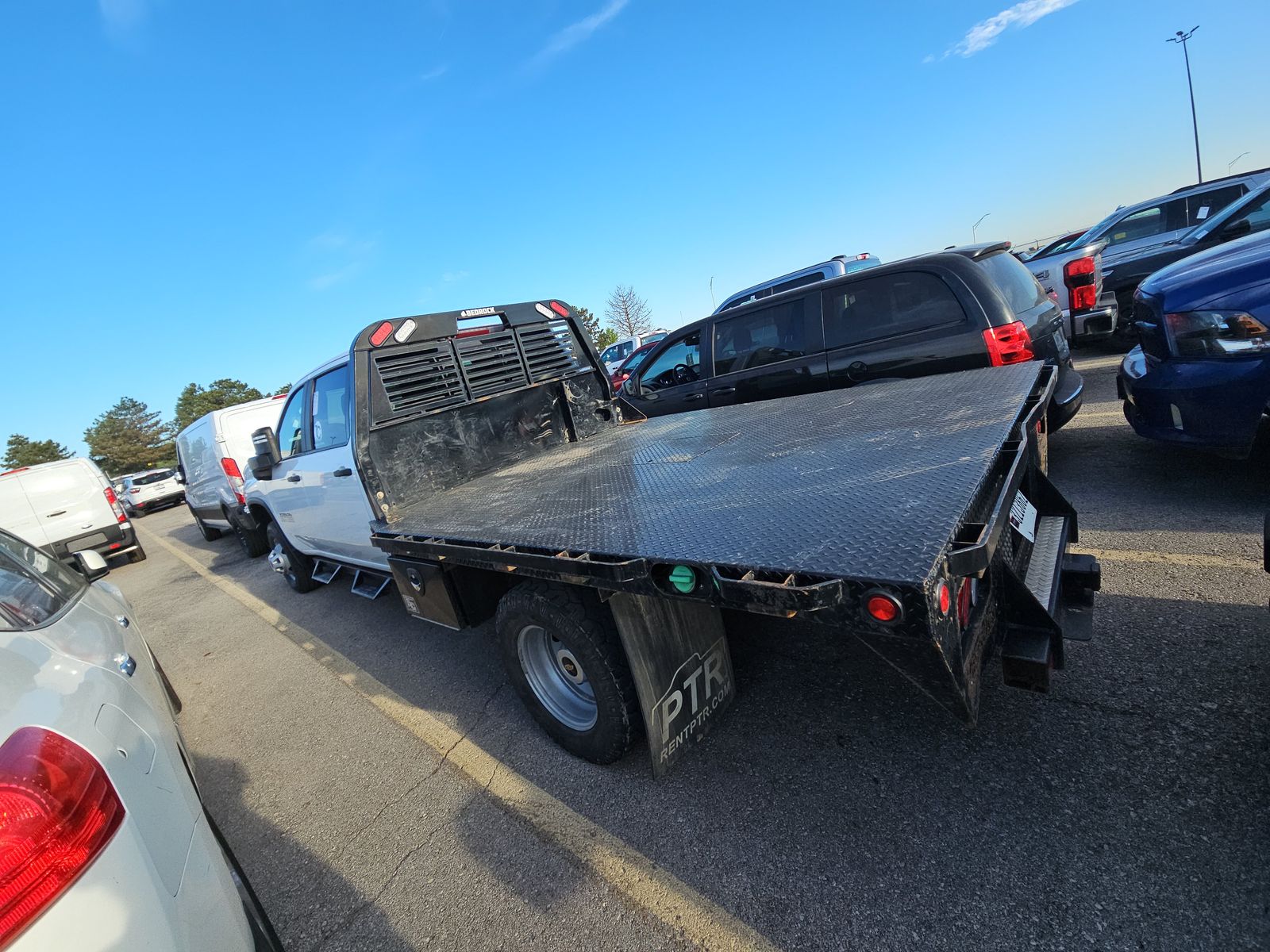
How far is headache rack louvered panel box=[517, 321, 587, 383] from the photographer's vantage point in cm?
452

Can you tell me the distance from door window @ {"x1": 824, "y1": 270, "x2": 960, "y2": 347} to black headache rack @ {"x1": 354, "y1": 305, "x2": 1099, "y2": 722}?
1.04 meters

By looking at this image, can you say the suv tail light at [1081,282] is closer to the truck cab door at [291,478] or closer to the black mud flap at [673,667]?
the black mud flap at [673,667]

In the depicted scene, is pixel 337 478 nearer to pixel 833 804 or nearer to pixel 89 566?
pixel 89 566

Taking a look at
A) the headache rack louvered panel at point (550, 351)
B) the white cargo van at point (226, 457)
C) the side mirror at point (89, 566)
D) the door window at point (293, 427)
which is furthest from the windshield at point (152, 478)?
the headache rack louvered panel at point (550, 351)

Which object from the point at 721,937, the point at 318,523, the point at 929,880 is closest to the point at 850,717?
the point at 929,880

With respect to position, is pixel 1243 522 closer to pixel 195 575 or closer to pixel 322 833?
pixel 322 833

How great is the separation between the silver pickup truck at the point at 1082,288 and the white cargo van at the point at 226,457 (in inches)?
360

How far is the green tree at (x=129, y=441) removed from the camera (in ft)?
179

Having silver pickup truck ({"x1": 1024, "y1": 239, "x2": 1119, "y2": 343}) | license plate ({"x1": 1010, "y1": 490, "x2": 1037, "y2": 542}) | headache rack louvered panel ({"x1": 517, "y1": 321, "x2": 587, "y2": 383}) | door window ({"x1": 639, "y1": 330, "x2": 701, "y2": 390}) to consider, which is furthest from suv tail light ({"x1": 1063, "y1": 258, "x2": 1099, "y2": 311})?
license plate ({"x1": 1010, "y1": 490, "x2": 1037, "y2": 542})

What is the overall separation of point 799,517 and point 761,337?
4010 mm

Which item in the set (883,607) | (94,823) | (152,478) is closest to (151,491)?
(152,478)

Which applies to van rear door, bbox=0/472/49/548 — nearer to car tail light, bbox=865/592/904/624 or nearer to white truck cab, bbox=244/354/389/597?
white truck cab, bbox=244/354/389/597

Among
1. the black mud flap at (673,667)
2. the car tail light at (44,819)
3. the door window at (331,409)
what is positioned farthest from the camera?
the door window at (331,409)

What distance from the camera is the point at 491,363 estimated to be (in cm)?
428
